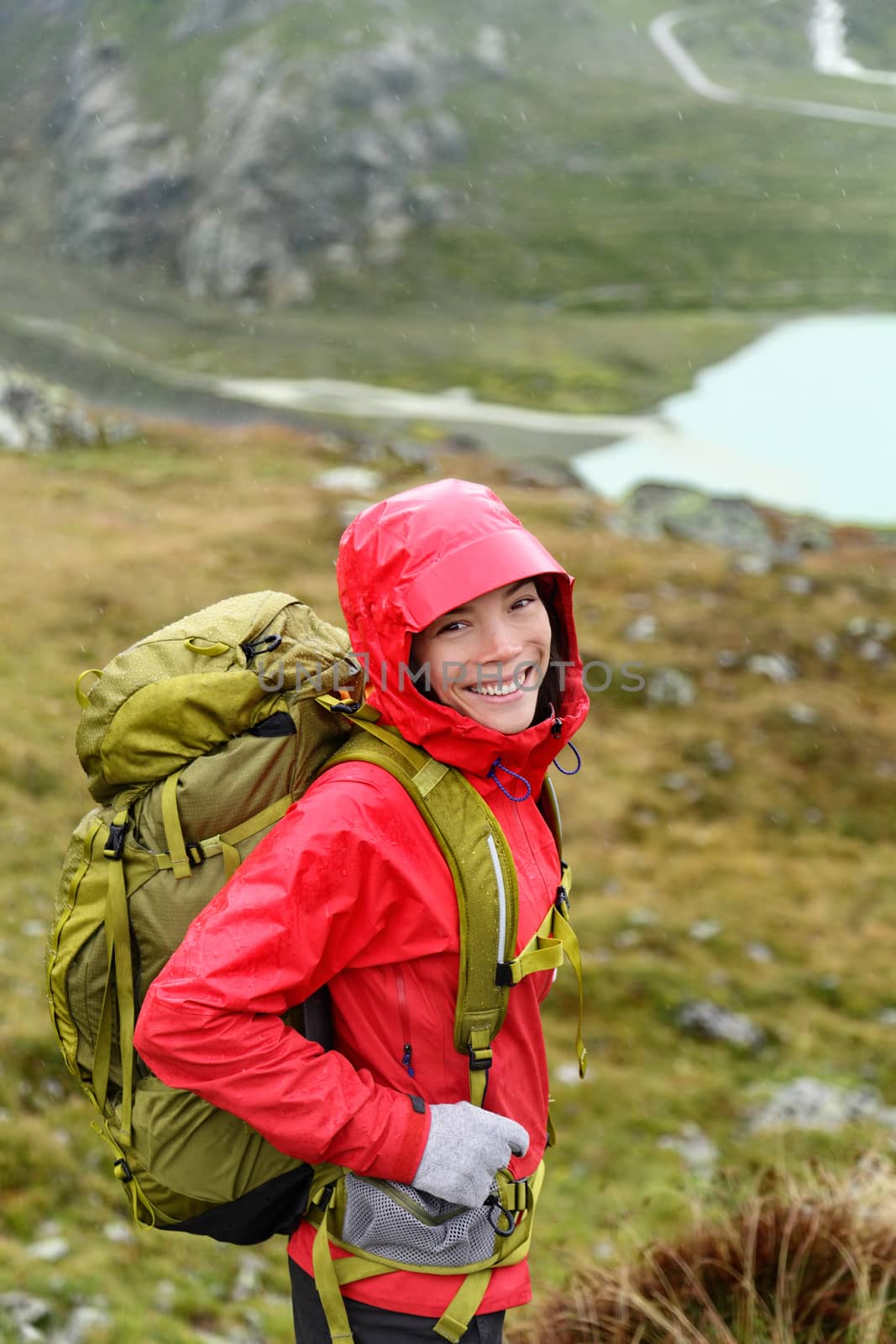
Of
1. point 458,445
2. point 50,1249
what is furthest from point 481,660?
point 458,445

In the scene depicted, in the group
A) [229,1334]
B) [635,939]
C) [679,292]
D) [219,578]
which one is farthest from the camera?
[679,292]

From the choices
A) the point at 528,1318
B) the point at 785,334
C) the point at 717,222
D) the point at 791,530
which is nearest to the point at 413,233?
the point at 717,222

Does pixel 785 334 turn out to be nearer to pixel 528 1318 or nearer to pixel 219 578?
pixel 219 578

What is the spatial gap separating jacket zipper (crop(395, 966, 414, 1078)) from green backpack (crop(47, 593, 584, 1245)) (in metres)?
0.15

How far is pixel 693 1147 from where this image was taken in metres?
8.70

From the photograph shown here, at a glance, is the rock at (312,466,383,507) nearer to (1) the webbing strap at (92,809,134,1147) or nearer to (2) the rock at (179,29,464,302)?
(1) the webbing strap at (92,809,134,1147)

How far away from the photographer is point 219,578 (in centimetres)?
2217

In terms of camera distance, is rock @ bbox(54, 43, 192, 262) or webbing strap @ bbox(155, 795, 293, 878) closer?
webbing strap @ bbox(155, 795, 293, 878)

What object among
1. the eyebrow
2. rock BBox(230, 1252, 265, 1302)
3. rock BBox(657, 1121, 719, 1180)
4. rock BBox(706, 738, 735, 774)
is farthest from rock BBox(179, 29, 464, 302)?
the eyebrow

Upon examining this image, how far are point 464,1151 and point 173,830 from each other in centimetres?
114

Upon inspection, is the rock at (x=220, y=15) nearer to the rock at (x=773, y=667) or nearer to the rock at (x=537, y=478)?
the rock at (x=537, y=478)

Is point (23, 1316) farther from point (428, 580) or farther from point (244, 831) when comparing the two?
point (428, 580)

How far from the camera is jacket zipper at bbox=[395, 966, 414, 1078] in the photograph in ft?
9.09

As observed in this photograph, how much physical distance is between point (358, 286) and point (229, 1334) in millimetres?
123712
